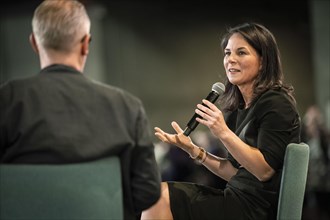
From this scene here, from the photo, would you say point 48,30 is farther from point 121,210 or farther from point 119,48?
point 119,48

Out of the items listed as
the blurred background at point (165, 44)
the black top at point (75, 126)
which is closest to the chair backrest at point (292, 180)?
the black top at point (75, 126)

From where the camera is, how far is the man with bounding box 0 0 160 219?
1.58 m

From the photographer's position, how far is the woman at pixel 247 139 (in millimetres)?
2186

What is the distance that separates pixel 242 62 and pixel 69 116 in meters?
1.02

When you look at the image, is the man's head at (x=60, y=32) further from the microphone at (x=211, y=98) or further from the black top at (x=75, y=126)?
the microphone at (x=211, y=98)

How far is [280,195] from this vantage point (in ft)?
6.97

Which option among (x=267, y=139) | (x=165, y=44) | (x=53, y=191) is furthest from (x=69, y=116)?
(x=165, y=44)

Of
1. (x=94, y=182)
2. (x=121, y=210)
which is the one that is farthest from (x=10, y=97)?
(x=121, y=210)

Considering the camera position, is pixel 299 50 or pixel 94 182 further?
pixel 299 50

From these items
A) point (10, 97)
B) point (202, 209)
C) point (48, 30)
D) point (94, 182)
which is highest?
point (48, 30)

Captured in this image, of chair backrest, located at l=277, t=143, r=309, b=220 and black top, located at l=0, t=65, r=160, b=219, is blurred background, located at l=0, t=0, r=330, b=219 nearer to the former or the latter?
chair backrest, located at l=277, t=143, r=309, b=220

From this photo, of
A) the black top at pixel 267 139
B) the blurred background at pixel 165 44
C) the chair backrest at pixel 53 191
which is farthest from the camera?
the blurred background at pixel 165 44

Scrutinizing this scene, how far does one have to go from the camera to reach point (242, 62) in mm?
2406

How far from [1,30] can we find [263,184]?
816 cm
